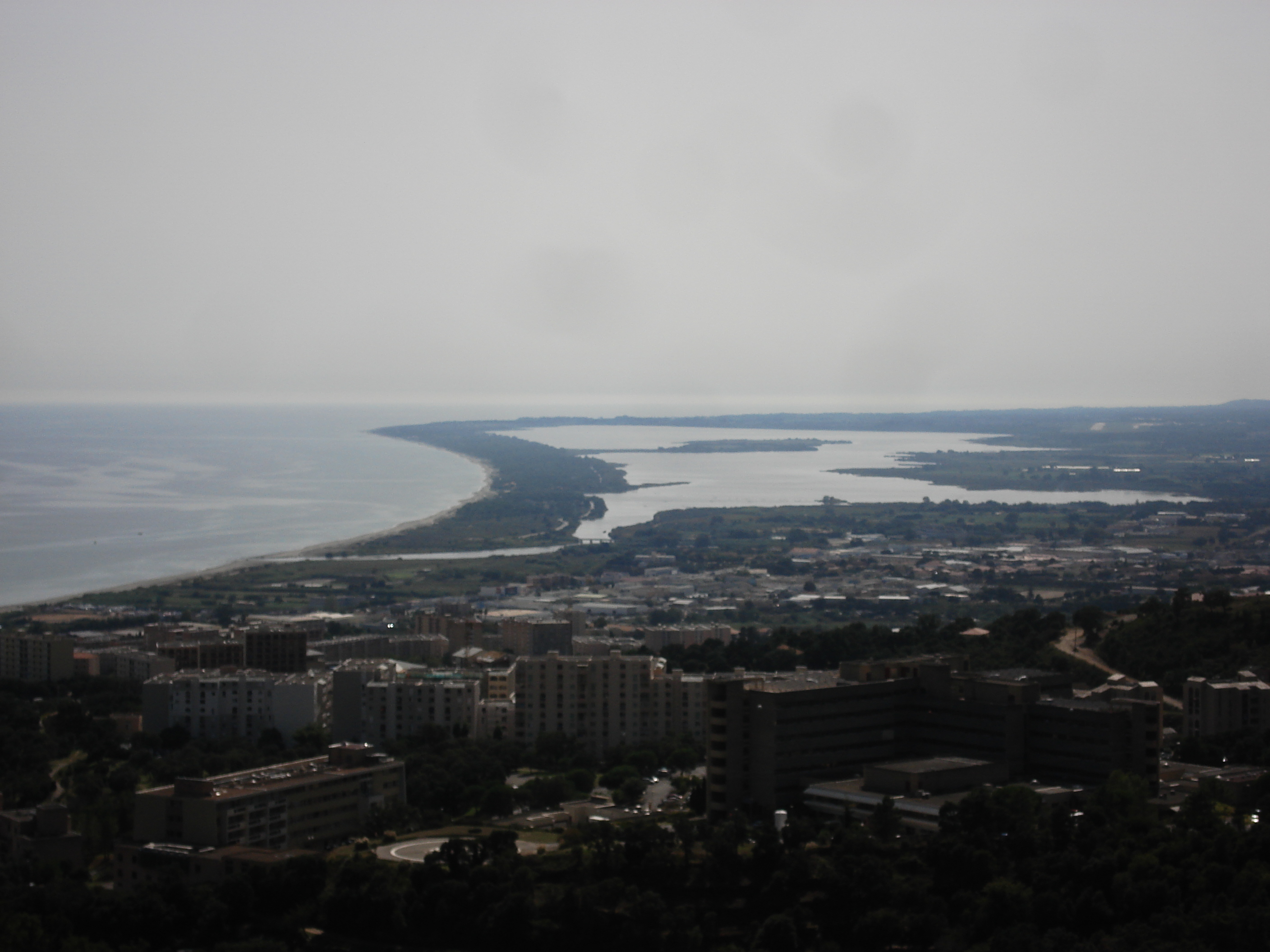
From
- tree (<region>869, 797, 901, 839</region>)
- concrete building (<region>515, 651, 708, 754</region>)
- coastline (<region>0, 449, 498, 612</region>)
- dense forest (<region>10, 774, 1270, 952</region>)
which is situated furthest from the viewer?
Answer: coastline (<region>0, 449, 498, 612</region>)

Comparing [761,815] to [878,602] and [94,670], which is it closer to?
[94,670]

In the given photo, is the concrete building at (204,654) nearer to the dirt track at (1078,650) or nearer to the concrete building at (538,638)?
the concrete building at (538,638)

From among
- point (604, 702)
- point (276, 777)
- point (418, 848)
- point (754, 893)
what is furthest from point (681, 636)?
point (754, 893)

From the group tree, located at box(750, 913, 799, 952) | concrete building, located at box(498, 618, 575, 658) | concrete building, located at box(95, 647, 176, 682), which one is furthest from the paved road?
concrete building, located at box(498, 618, 575, 658)

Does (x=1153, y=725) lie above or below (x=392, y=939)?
above

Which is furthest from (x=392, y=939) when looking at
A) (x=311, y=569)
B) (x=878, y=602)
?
(x=311, y=569)

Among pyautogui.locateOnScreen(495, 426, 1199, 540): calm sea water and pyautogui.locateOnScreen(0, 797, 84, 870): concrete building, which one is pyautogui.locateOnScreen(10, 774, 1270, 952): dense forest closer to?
pyautogui.locateOnScreen(0, 797, 84, 870): concrete building

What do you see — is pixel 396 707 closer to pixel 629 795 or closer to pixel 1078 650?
pixel 629 795
